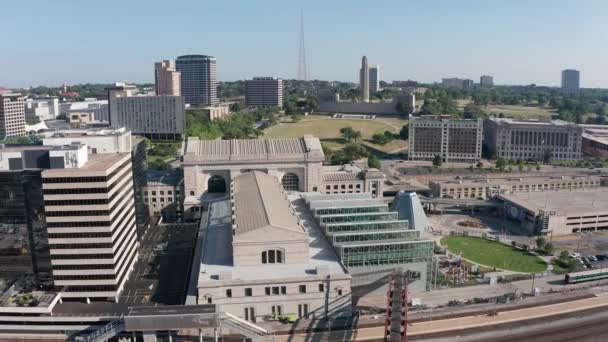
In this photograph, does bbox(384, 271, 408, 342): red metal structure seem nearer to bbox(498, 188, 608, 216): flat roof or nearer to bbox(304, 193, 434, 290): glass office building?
bbox(304, 193, 434, 290): glass office building

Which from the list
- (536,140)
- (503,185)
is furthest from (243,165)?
(536,140)

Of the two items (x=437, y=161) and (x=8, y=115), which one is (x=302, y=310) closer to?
(x=437, y=161)

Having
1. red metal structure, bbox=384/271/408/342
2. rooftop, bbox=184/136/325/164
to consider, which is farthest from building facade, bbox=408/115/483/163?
red metal structure, bbox=384/271/408/342

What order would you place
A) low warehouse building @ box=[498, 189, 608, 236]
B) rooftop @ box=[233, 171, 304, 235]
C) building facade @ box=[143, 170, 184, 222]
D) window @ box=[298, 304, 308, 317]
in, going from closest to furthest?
window @ box=[298, 304, 308, 317], rooftop @ box=[233, 171, 304, 235], low warehouse building @ box=[498, 189, 608, 236], building facade @ box=[143, 170, 184, 222]

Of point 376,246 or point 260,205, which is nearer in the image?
point 376,246

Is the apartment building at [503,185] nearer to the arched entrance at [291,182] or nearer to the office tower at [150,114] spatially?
the arched entrance at [291,182]
